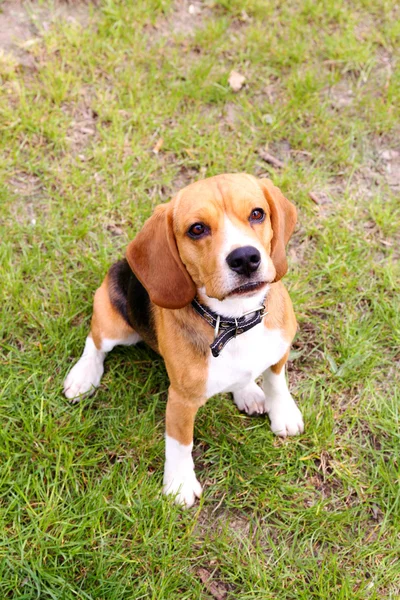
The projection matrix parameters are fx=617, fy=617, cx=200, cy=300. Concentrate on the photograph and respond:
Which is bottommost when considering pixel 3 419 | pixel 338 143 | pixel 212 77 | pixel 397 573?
pixel 397 573

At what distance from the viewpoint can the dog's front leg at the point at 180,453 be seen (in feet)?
12.5

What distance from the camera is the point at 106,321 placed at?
4.43m

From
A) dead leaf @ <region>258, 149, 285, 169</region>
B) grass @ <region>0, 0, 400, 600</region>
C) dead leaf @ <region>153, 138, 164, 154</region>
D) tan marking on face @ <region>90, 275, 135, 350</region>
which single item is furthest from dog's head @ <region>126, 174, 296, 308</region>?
dead leaf @ <region>153, 138, 164, 154</region>

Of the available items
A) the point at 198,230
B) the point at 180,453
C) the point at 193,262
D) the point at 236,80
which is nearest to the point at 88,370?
the point at 180,453

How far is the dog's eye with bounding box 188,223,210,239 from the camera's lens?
3.27m

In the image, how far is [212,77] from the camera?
6227 mm

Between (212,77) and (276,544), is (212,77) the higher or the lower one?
the higher one

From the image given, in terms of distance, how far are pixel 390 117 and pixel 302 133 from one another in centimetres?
91

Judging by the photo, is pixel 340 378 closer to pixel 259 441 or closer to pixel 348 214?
pixel 259 441

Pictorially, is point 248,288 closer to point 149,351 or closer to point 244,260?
point 244,260

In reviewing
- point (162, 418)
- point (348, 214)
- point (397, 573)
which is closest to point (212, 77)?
point (348, 214)

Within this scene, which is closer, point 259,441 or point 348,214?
point 259,441

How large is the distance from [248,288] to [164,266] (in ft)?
1.68

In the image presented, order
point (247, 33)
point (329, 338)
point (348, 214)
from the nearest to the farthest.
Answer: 1. point (329, 338)
2. point (348, 214)
3. point (247, 33)
